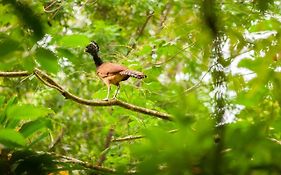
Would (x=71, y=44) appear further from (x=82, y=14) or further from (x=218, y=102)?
(x=82, y=14)

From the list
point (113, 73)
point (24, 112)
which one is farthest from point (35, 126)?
point (113, 73)

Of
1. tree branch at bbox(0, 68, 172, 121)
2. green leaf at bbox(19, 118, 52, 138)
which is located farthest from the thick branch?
green leaf at bbox(19, 118, 52, 138)

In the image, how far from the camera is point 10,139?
102cm

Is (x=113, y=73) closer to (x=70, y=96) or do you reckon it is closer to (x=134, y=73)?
(x=134, y=73)

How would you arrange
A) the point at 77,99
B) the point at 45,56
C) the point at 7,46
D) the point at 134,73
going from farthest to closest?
the point at 134,73, the point at 77,99, the point at 45,56, the point at 7,46

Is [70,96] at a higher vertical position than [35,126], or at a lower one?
lower

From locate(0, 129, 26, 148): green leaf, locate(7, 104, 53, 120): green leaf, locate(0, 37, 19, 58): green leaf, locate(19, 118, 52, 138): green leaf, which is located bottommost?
locate(19, 118, 52, 138): green leaf

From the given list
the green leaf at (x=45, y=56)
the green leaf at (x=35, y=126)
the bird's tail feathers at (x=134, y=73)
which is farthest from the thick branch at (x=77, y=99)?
the green leaf at (x=45, y=56)

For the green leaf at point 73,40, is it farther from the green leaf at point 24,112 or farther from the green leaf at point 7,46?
the green leaf at point 7,46

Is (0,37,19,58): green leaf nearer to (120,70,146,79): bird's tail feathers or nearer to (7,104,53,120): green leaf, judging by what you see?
(7,104,53,120): green leaf

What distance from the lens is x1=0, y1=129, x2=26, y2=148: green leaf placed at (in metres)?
0.98

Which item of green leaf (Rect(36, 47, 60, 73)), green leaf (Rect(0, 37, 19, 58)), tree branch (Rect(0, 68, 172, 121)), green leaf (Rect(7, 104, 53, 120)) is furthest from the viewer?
tree branch (Rect(0, 68, 172, 121))

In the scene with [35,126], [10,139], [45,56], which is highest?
[45,56]

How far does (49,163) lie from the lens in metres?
0.78
